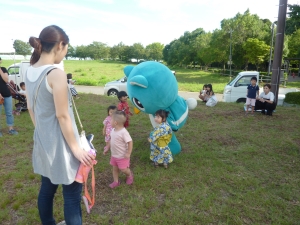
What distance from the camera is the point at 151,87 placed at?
3947mm

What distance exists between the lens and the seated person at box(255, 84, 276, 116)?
7766mm

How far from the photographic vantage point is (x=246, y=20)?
2738cm

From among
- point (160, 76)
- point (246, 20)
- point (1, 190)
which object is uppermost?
point (246, 20)

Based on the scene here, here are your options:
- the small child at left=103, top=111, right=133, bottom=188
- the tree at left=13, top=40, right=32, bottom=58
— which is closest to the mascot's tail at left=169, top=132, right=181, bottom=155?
the small child at left=103, top=111, right=133, bottom=188

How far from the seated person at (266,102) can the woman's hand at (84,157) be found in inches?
285

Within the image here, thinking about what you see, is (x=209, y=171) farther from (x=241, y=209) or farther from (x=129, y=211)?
(x=129, y=211)

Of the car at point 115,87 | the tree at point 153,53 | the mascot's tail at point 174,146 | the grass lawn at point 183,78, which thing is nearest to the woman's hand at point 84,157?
the mascot's tail at point 174,146

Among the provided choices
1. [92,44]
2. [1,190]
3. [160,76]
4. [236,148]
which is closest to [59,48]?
[160,76]

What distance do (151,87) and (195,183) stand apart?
1624 mm

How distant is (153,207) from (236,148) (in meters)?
2.67

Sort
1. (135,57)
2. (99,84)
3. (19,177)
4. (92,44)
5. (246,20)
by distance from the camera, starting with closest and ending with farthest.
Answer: (19,177)
(99,84)
(246,20)
(135,57)
(92,44)

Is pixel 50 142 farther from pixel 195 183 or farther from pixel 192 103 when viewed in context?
pixel 192 103

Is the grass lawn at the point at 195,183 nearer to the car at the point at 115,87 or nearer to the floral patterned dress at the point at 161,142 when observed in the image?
the floral patterned dress at the point at 161,142

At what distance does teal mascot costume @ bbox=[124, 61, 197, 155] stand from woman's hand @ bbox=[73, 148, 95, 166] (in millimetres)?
2127
